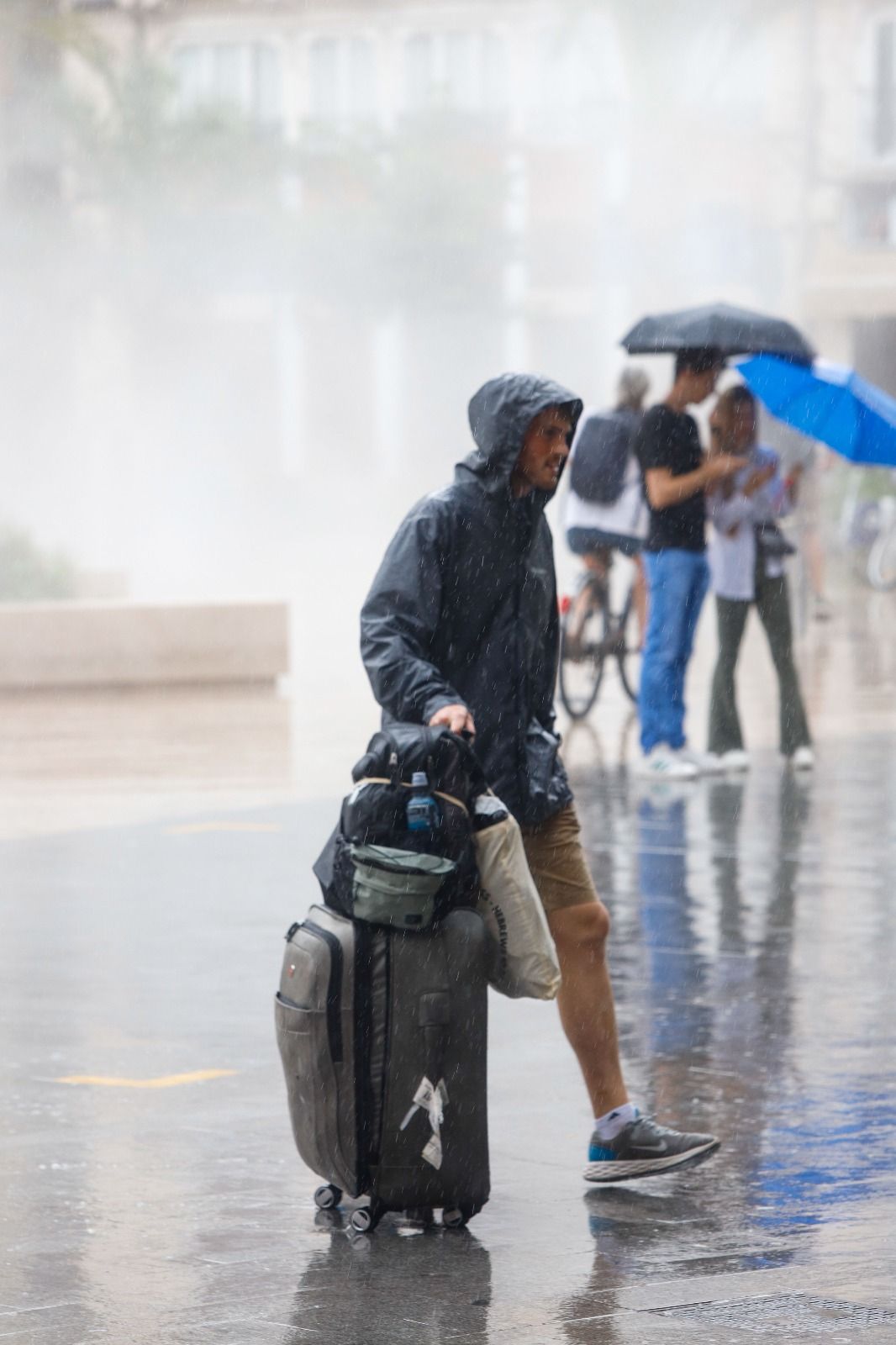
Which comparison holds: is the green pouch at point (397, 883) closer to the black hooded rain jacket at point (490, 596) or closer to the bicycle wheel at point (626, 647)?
the black hooded rain jacket at point (490, 596)

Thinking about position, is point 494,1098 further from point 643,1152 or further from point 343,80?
point 343,80

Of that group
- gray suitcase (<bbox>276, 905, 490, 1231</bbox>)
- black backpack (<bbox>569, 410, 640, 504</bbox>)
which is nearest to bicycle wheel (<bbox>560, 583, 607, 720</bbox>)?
black backpack (<bbox>569, 410, 640, 504</bbox>)

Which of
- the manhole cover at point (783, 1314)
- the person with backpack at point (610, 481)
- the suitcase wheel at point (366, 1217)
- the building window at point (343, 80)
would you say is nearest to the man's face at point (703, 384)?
the person with backpack at point (610, 481)

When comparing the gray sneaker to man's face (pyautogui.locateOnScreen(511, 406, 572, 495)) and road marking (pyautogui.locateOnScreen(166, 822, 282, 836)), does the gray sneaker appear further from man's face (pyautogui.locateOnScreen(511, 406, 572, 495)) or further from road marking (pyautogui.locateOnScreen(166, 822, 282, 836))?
road marking (pyautogui.locateOnScreen(166, 822, 282, 836))

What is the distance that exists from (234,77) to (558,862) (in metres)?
51.7

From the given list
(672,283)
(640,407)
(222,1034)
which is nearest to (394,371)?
(672,283)

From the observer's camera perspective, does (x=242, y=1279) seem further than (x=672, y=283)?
No

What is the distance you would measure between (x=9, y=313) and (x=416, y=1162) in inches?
2155

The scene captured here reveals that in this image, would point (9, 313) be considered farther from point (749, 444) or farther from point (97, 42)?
point (749, 444)

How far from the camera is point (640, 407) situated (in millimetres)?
15242

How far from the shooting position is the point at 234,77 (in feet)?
184

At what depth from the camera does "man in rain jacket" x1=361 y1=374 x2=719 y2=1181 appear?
231 inches

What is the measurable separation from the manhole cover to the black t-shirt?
8110 mm

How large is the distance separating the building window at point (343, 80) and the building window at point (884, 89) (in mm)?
12758
